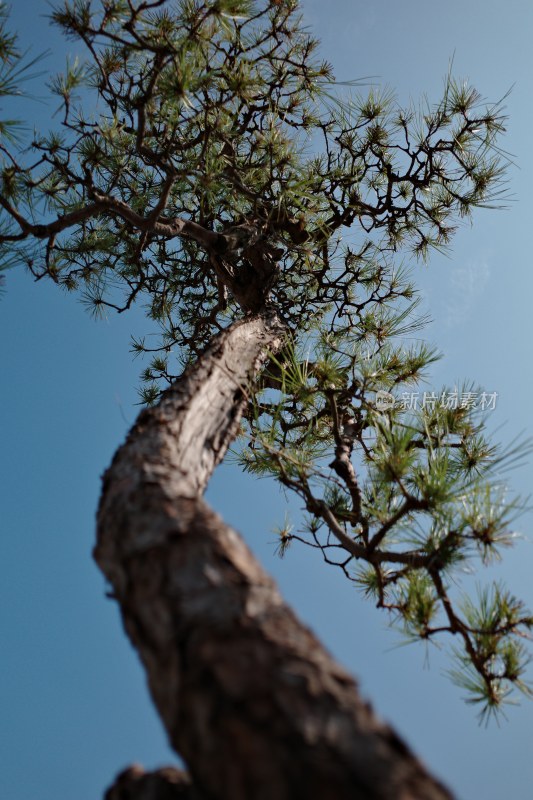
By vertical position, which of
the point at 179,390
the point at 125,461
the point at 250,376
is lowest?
the point at 125,461

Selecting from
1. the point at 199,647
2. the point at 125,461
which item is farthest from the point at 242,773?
the point at 125,461

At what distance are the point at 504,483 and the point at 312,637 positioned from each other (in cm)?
79

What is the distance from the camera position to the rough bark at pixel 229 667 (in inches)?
14.5

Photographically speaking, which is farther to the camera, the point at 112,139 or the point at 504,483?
the point at 112,139

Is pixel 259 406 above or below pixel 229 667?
above

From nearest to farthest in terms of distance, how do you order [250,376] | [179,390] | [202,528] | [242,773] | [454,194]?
[242,773] → [202,528] → [179,390] → [250,376] → [454,194]

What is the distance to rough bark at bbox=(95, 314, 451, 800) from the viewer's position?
37 cm

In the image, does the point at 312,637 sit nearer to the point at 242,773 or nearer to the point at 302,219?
the point at 242,773

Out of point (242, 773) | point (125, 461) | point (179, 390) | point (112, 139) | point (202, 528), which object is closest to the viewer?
point (242, 773)

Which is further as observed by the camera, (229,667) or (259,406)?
(259,406)

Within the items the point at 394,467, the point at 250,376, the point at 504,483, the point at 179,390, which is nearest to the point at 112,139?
the point at 250,376

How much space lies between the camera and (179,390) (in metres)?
1.05

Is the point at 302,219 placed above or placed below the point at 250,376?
above

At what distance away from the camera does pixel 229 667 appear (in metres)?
0.44
